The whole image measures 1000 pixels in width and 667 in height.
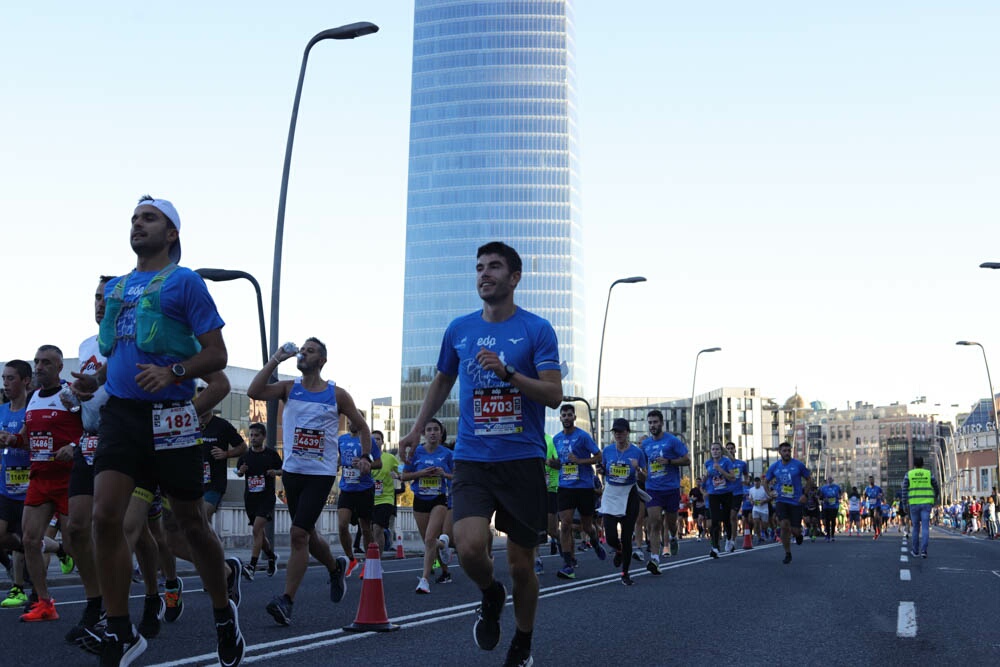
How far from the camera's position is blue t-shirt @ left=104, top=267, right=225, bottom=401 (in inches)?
234

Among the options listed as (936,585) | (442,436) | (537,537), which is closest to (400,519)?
(442,436)

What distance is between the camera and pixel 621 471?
1545cm

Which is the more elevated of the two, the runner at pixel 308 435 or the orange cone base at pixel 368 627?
the runner at pixel 308 435

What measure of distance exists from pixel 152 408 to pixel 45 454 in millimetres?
4304

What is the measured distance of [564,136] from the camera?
17075cm

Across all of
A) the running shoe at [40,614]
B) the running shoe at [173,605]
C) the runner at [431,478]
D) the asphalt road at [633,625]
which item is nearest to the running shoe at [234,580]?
the asphalt road at [633,625]

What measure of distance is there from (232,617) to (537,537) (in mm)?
1507

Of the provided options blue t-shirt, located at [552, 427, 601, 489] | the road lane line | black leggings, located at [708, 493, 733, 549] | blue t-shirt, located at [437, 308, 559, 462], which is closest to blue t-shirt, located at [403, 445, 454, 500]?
blue t-shirt, located at [552, 427, 601, 489]

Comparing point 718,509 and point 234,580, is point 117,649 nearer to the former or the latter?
point 234,580

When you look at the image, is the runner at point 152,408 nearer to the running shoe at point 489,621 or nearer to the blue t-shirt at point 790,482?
the running shoe at point 489,621

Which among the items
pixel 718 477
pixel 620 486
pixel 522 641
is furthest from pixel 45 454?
pixel 718 477

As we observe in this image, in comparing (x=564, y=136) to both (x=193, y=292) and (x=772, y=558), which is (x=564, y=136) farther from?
(x=193, y=292)

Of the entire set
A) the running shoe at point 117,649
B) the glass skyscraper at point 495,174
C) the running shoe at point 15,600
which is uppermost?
the glass skyscraper at point 495,174

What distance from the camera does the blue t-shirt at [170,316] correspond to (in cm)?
594
